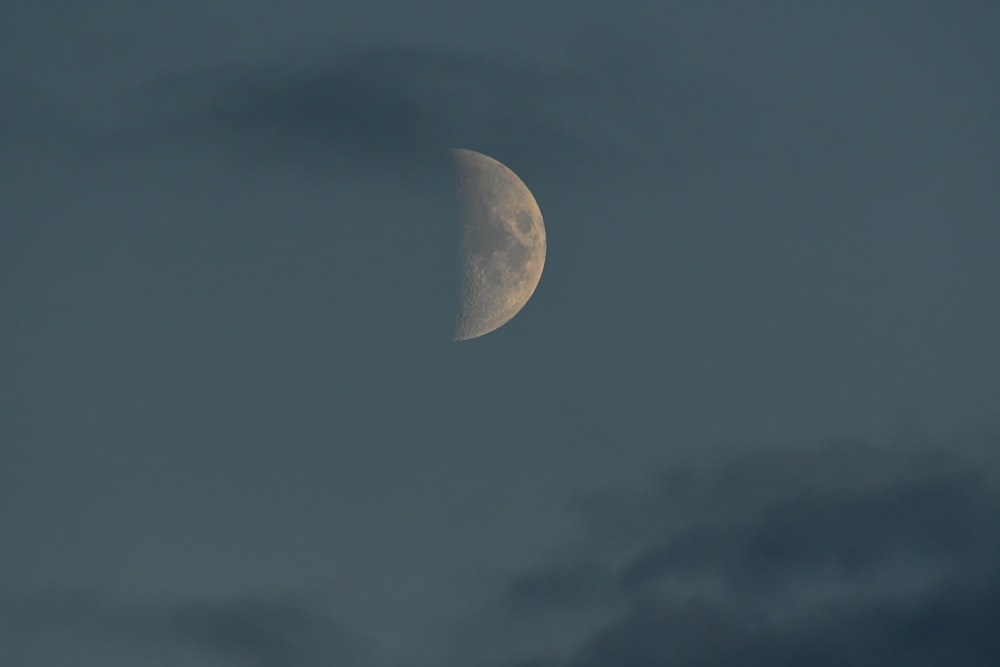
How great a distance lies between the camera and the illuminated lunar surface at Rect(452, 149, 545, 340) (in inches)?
4855

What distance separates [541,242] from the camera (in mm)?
129250

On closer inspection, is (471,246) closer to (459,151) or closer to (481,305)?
(481,305)

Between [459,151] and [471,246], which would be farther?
[459,151]

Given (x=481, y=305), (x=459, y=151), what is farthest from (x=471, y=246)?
(x=459, y=151)

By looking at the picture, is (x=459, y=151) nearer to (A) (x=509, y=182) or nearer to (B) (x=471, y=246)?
(A) (x=509, y=182)

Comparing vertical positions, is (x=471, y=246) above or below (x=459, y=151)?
below

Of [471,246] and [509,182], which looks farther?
[509,182]

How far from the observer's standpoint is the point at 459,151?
137000 mm

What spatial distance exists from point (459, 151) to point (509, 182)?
7.03 metres

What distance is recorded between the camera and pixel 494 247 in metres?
124

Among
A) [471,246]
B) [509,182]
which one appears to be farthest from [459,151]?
[471,246]

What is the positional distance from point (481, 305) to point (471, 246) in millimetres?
5120

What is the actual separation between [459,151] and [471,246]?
16291 millimetres

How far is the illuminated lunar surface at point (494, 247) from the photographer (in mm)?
123312
